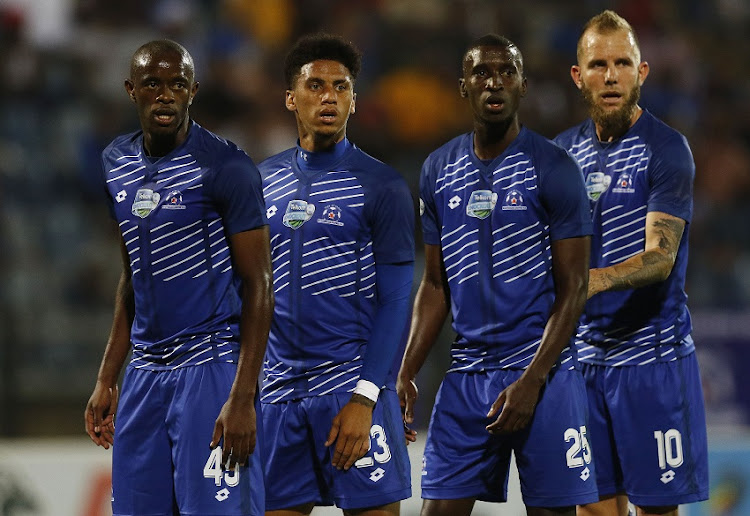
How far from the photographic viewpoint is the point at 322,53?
4.65m

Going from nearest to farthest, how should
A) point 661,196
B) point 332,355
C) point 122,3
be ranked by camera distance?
point 332,355 → point 661,196 → point 122,3

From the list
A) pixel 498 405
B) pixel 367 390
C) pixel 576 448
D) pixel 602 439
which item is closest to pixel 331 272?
pixel 367 390

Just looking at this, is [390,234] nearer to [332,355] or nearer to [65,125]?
[332,355]

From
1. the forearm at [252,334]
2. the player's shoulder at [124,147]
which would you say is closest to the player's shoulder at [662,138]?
the forearm at [252,334]

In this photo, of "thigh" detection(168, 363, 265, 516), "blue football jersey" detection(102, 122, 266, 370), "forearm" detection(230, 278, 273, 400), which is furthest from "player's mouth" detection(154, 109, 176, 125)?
"thigh" detection(168, 363, 265, 516)

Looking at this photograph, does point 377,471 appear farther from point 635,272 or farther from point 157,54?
point 157,54

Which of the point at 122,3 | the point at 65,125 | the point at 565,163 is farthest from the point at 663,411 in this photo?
→ the point at 122,3

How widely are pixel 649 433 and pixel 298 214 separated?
175 cm

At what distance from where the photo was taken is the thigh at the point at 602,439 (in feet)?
16.7

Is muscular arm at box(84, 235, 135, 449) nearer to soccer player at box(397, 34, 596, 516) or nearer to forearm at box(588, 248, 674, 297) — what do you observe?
soccer player at box(397, 34, 596, 516)

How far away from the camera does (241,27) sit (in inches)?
434

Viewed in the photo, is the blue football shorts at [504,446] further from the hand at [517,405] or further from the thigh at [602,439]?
the thigh at [602,439]

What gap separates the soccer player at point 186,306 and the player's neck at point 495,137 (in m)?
1.01

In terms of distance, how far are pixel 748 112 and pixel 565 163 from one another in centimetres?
727
